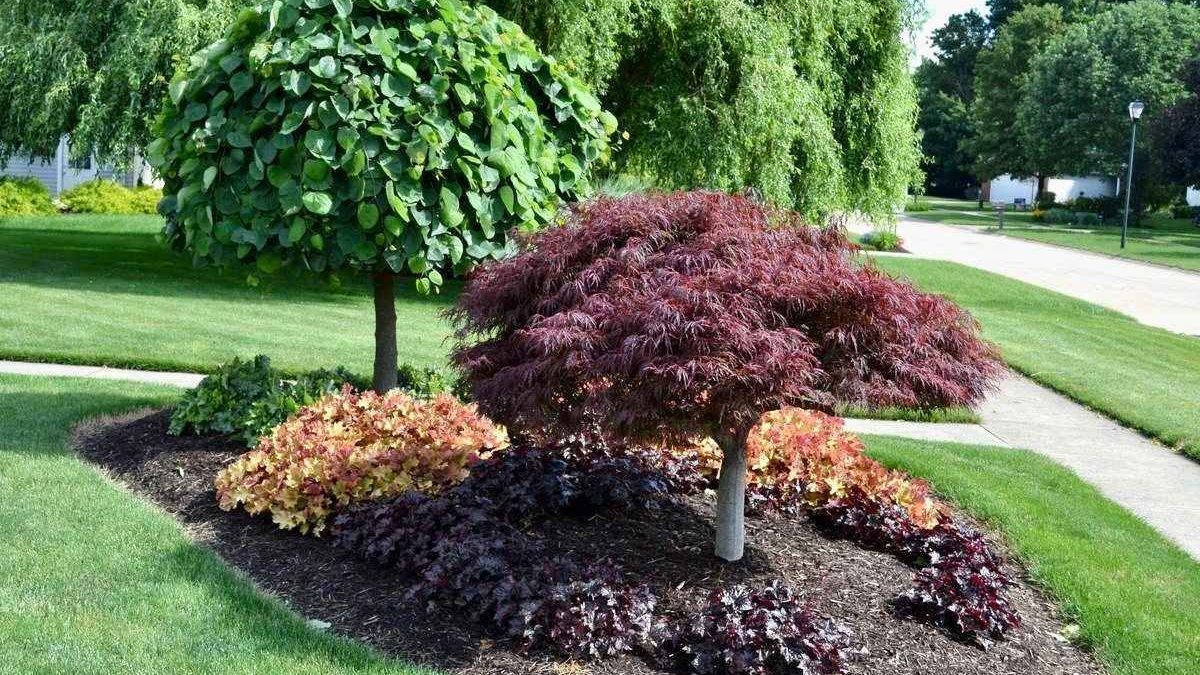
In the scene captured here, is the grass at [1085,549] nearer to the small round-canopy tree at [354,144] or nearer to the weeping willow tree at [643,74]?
the small round-canopy tree at [354,144]

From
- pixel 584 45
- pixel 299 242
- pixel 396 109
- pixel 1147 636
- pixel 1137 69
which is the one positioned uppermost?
pixel 1137 69

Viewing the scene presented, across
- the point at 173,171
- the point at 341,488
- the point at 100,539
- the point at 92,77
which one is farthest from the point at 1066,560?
the point at 92,77

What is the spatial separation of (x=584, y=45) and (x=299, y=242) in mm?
8442

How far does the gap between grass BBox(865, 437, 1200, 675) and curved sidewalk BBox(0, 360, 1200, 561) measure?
258 mm

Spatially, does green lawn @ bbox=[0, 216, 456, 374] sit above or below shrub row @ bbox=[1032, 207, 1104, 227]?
below

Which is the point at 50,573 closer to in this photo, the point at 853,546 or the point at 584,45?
the point at 853,546

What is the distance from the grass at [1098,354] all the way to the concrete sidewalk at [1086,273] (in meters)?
0.98

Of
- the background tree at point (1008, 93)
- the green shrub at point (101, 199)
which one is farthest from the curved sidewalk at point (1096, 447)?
the background tree at point (1008, 93)

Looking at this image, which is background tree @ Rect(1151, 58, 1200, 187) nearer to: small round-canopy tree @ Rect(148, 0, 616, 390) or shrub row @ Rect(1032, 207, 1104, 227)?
shrub row @ Rect(1032, 207, 1104, 227)

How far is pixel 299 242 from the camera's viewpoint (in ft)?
20.5

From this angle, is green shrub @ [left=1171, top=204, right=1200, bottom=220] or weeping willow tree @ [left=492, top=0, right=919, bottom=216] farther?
green shrub @ [left=1171, top=204, right=1200, bottom=220]

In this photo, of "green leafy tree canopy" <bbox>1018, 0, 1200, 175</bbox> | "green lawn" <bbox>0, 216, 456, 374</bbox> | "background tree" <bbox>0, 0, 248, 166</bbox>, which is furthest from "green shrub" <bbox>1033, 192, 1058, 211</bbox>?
"background tree" <bbox>0, 0, 248, 166</bbox>

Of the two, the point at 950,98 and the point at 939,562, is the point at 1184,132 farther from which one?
the point at 939,562

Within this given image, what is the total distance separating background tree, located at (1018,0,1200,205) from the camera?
4972 cm
